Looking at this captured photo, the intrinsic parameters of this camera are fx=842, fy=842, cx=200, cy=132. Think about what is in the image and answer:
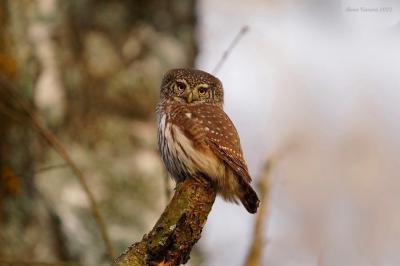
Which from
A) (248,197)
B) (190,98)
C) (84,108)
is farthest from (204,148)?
(84,108)

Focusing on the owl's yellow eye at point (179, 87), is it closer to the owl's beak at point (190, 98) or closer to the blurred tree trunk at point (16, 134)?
the owl's beak at point (190, 98)

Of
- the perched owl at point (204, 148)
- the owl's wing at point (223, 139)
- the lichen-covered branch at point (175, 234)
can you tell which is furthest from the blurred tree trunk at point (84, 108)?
the lichen-covered branch at point (175, 234)

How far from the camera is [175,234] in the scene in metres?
3.36

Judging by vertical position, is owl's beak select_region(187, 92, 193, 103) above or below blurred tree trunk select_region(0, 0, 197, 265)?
below

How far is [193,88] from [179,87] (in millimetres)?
112

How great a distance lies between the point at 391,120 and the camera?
7.54 metres

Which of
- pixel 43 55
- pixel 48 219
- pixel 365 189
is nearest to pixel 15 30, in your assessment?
pixel 43 55

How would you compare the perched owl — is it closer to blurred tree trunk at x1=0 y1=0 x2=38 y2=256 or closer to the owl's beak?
the owl's beak

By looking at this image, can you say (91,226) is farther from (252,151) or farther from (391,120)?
(391,120)

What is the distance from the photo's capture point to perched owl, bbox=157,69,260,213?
456 centimetres

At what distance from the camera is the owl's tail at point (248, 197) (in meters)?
4.45

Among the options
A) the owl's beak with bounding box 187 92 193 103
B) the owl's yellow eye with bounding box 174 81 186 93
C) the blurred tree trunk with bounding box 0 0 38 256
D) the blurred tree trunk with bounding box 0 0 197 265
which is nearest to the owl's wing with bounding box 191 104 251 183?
the owl's beak with bounding box 187 92 193 103

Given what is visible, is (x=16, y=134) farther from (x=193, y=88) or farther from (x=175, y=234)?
(x=175, y=234)

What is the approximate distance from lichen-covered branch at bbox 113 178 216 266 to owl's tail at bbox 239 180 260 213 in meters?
0.70
